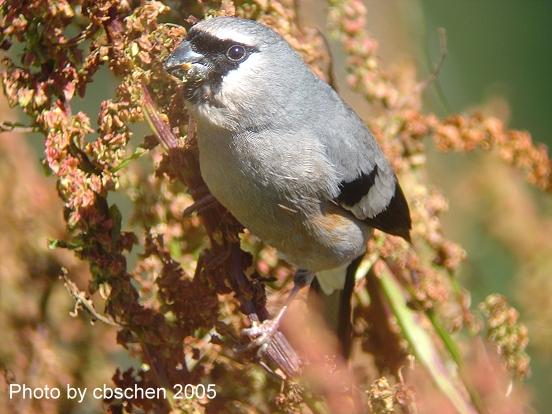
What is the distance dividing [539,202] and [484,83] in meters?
1.50

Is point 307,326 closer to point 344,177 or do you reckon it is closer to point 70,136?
point 344,177

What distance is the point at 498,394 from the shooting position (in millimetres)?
1954

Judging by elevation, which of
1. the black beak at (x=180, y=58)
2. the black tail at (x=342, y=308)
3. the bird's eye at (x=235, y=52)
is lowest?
the black tail at (x=342, y=308)

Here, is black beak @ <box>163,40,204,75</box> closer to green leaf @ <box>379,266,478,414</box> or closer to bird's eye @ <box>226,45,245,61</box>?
bird's eye @ <box>226,45,245,61</box>

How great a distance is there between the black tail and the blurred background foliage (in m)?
0.40

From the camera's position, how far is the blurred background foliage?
2561mm

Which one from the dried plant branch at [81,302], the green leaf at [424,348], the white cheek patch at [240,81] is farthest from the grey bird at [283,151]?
the dried plant branch at [81,302]

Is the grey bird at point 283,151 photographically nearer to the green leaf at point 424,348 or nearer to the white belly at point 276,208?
the white belly at point 276,208

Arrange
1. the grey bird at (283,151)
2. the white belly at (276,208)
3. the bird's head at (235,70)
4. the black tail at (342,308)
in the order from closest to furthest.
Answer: the bird's head at (235,70)
the grey bird at (283,151)
the white belly at (276,208)
the black tail at (342,308)

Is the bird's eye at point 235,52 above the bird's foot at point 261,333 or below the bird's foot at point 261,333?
above

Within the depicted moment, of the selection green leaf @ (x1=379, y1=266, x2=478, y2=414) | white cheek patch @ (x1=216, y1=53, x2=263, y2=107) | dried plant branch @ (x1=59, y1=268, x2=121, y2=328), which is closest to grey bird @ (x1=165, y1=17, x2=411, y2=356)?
white cheek patch @ (x1=216, y1=53, x2=263, y2=107)

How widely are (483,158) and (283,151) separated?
744 mm

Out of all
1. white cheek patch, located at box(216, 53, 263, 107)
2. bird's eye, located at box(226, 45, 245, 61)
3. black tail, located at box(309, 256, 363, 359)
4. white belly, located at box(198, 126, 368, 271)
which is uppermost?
bird's eye, located at box(226, 45, 245, 61)

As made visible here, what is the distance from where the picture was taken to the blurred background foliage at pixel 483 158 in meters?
2.56
